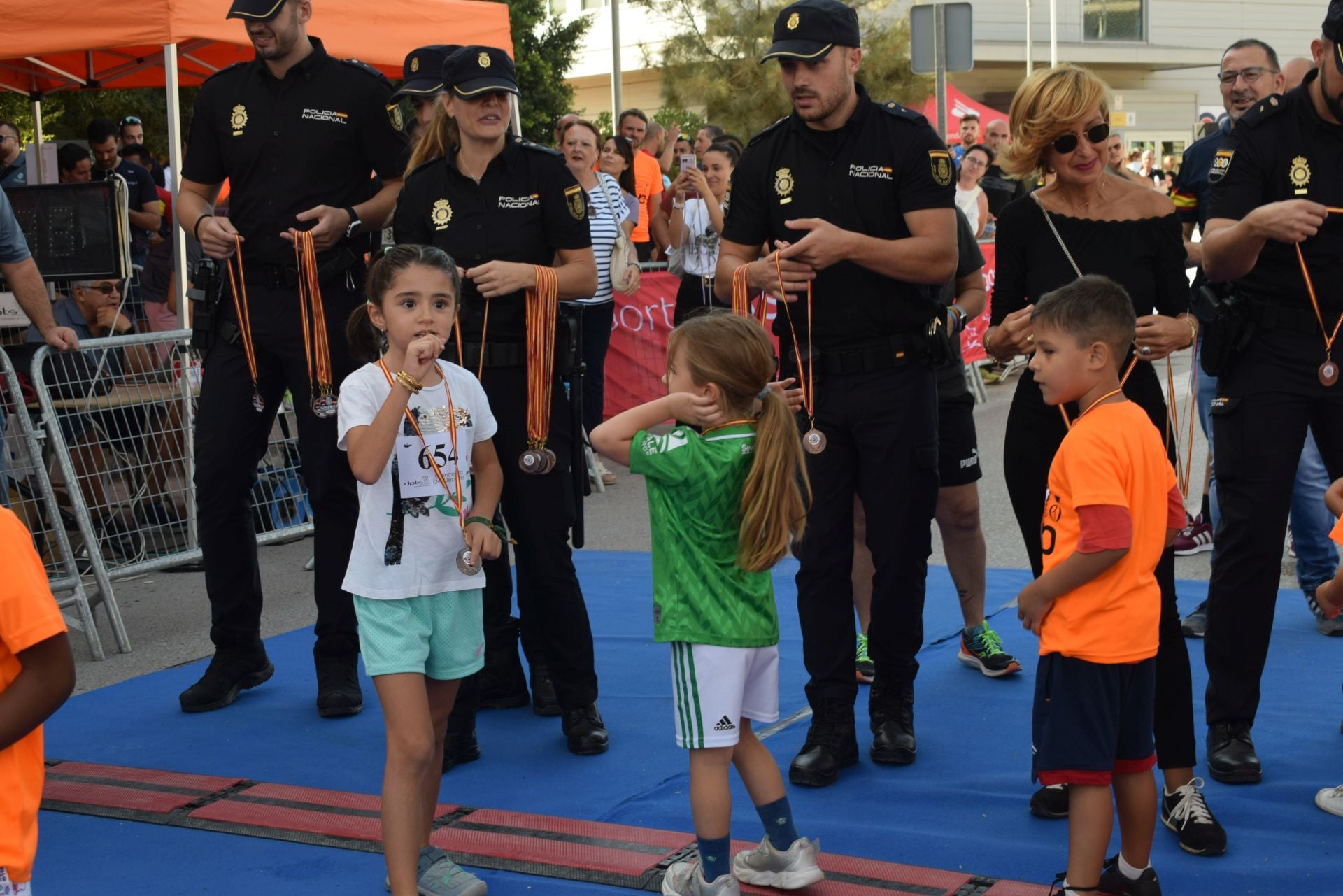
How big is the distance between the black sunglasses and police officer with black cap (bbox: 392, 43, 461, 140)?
6.92ft

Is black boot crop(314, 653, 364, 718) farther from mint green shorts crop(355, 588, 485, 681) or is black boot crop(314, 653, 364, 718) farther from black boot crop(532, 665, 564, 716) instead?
mint green shorts crop(355, 588, 485, 681)

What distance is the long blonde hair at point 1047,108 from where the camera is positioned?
3828mm

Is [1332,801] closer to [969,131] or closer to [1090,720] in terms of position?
[1090,720]

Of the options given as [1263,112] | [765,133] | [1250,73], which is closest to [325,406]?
[765,133]

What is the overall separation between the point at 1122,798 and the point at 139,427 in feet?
16.1

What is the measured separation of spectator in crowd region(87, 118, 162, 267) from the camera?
1114 cm

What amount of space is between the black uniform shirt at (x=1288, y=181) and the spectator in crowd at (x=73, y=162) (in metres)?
8.44

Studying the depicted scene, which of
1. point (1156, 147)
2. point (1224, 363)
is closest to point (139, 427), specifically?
point (1224, 363)

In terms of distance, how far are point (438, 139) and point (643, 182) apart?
7864 mm

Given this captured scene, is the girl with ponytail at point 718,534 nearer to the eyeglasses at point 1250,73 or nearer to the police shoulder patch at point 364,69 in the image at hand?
the police shoulder patch at point 364,69

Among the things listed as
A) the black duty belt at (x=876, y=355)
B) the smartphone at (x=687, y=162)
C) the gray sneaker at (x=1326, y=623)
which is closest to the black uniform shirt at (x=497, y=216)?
the black duty belt at (x=876, y=355)

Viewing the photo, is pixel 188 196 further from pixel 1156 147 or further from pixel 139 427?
pixel 1156 147

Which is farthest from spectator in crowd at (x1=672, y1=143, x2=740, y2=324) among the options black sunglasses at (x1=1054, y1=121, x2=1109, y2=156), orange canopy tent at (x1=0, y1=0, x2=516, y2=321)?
black sunglasses at (x1=1054, y1=121, x2=1109, y2=156)

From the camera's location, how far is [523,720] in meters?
5.06
